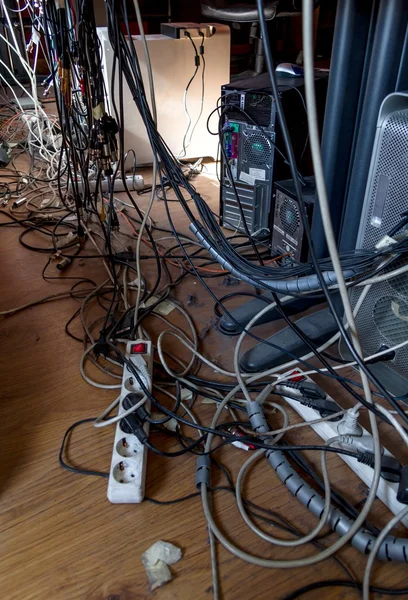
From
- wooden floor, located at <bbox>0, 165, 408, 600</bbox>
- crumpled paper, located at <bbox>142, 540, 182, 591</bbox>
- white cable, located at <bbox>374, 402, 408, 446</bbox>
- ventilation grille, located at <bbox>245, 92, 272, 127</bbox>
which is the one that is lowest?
wooden floor, located at <bbox>0, 165, 408, 600</bbox>

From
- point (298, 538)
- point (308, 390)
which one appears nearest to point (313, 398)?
point (308, 390)

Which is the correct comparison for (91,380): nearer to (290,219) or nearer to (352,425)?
(352,425)

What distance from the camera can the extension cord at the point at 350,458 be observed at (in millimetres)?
684

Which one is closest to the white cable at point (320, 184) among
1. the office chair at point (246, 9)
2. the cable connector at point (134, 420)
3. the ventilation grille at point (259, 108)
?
the cable connector at point (134, 420)

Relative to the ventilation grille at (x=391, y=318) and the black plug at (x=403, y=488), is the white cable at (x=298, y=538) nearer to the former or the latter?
the black plug at (x=403, y=488)

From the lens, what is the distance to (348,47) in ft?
2.72

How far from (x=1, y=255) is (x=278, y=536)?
1.17m

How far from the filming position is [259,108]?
1.33m

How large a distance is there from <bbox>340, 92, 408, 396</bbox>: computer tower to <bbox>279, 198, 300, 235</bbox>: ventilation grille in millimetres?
372

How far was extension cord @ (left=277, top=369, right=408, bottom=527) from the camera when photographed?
26.9 inches

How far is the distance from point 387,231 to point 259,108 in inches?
29.1

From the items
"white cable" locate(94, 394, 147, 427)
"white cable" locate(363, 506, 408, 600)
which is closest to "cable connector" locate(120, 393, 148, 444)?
"white cable" locate(94, 394, 147, 427)

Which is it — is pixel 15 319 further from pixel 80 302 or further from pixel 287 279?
pixel 287 279

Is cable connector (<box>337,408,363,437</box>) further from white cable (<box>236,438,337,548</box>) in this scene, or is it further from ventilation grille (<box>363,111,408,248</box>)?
ventilation grille (<box>363,111,408,248</box>)
